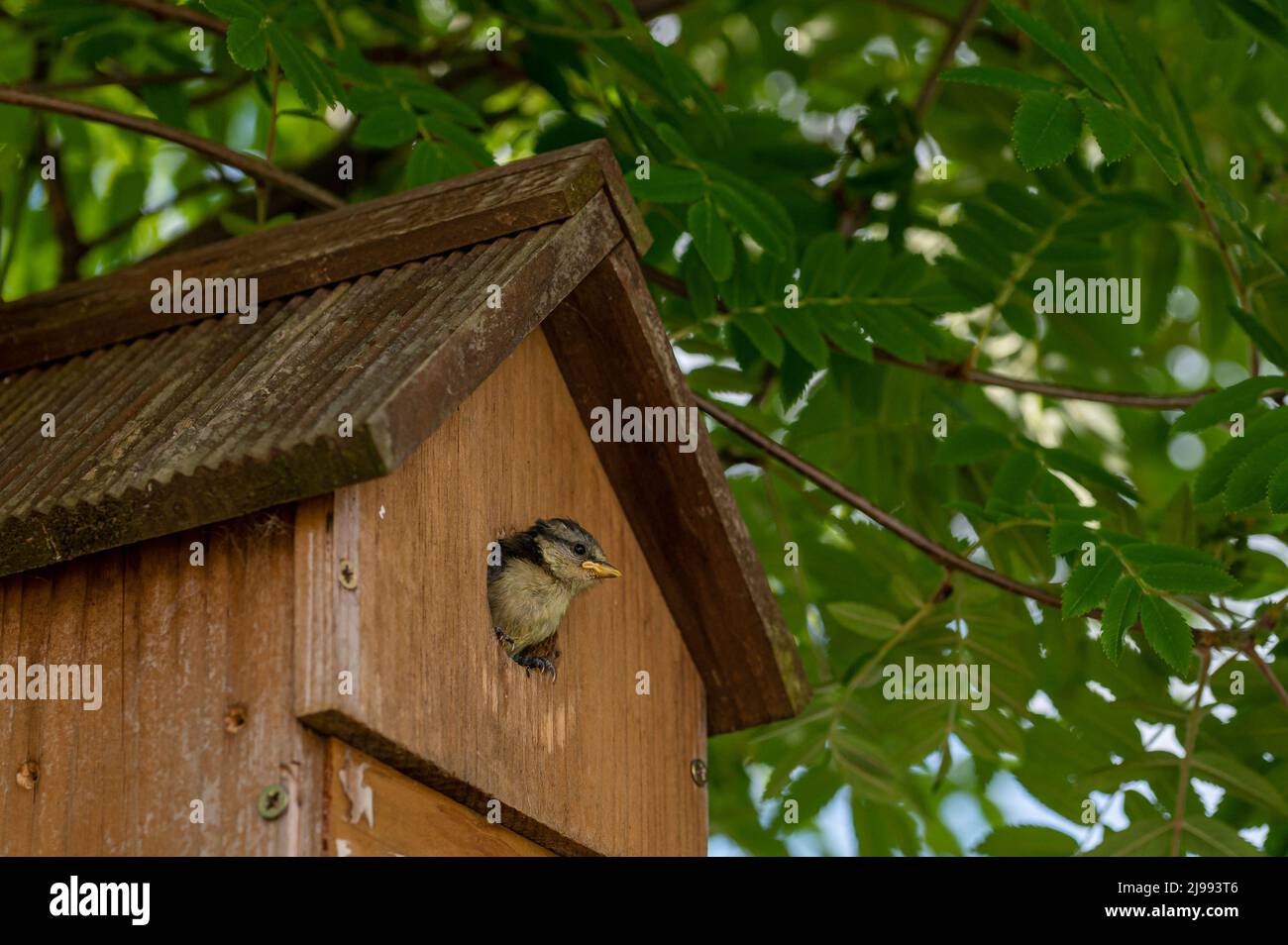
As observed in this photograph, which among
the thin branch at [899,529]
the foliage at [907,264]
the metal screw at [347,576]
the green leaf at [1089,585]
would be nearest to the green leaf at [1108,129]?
the foliage at [907,264]

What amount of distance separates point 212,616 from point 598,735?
1.15m

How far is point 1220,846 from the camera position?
4.91 m

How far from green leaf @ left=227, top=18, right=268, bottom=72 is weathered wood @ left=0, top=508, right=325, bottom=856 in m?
1.21

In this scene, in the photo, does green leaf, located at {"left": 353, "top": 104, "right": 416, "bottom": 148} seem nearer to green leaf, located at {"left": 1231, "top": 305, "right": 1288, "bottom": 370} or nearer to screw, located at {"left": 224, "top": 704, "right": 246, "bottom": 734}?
screw, located at {"left": 224, "top": 704, "right": 246, "bottom": 734}

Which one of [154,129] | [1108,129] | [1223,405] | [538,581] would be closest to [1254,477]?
[1223,405]

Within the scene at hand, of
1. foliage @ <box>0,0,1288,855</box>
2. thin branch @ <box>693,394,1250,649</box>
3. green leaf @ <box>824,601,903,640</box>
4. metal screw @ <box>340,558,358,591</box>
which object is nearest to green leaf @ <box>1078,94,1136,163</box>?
foliage @ <box>0,0,1288,855</box>

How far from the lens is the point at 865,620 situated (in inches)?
214

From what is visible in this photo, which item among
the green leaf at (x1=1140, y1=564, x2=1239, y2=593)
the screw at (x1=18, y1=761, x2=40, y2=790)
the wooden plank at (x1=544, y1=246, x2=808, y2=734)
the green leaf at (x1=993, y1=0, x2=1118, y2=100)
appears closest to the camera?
the screw at (x1=18, y1=761, x2=40, y2=790)

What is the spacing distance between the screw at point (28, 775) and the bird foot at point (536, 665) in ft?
3.42

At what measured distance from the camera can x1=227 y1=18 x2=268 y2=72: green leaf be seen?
14.6 ft

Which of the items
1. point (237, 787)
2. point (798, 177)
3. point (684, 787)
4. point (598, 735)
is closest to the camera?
point (237, 787)
